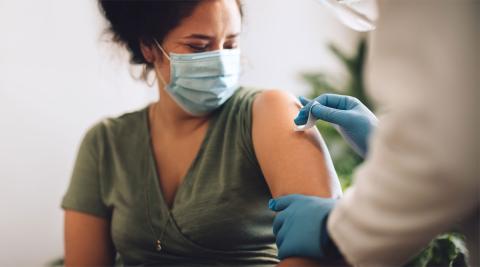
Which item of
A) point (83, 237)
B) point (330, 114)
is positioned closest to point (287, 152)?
point (330, 114)

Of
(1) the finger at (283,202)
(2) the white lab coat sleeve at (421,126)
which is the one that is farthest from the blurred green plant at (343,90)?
(2) the white lab coat sleeve at (421,126)

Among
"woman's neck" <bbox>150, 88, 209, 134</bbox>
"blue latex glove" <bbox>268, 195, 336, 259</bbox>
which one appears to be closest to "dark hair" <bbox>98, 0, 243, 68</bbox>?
"woman's neck" <bbox>150, 88, 209, 134</bbox>

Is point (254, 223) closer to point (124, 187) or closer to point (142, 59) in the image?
point (124, 187)

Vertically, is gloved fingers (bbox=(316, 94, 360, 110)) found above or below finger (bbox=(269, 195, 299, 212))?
above

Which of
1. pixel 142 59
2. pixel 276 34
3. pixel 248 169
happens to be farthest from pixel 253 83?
pixel 248 169

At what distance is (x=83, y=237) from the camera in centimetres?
144

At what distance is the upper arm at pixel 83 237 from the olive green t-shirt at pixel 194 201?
0.03 meters

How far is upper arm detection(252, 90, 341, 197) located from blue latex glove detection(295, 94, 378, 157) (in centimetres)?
5

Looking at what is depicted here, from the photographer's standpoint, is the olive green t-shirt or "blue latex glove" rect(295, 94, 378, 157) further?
the olive green t-shirt

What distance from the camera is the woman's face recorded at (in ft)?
4.21

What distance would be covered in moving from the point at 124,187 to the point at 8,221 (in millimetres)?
821

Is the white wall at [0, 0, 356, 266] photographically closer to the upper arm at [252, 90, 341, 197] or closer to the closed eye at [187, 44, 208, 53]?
the closed eye at [187, 44, 208, 53]

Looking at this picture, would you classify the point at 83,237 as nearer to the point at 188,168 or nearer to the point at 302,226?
the point at 188,168

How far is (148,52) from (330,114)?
24.0 inches
